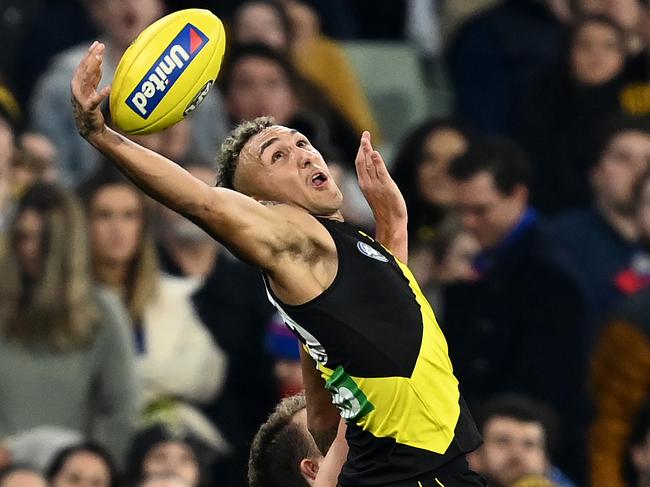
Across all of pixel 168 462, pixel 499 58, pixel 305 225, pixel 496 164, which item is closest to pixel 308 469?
pixel 305 225

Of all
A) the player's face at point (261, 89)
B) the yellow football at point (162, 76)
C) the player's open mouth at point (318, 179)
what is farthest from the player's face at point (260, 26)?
the yellow football at point (162, 76)

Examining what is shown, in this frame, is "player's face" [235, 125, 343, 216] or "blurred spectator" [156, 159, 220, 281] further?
"blurred spectator" [156, 159, 220, 281]

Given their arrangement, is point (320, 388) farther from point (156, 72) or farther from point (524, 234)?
point (524, 234)

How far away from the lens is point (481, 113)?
13102mm

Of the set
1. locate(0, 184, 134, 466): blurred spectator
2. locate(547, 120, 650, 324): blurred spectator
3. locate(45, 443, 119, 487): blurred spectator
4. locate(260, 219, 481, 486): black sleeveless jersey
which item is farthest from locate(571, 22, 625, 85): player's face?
locate(260, 219, 481, 486): black sleeveless jersey

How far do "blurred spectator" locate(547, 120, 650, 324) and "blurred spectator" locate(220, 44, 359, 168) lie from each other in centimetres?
140

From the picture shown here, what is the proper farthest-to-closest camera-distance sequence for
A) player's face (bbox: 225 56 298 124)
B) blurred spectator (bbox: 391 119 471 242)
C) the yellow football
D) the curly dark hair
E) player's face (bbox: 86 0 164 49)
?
player's face (bbox: 225 56 298 124), player's face (bbox: 86 0 164 49), blurred spectator (bbox: 391 119 471 242), the curly dark hair, the yellow football

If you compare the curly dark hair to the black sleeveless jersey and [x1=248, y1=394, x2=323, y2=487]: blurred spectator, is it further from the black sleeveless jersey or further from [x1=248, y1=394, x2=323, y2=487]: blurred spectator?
[x1=248, y1=394, x2=323, y2=487]: blurred spectator

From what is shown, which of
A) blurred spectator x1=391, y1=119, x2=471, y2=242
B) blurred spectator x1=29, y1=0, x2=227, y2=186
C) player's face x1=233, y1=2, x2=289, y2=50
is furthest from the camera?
player's face x1=233, y1=2, x2=289, y2=50

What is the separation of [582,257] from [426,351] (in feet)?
15.6

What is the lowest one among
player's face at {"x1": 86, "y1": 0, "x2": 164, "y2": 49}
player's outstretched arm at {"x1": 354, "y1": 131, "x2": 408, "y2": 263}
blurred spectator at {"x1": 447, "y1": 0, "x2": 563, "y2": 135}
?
blurred spectator at {"x1": 447, "y1": 0, "x2": 563, "y2": 135}

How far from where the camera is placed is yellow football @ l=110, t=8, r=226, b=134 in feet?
20.2

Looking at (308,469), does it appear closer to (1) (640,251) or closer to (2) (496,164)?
(2) (496,164)

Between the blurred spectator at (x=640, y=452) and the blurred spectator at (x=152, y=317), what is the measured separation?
1.96 m
